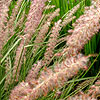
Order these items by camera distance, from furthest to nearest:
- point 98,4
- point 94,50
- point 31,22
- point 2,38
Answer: point 94,50 → point 2,38 → point 31,22 → point 98,4

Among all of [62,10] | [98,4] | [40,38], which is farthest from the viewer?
[62,10]

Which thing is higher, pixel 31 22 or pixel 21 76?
pixel 31 22

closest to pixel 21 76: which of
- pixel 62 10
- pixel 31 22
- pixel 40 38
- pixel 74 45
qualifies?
pixel 40 38

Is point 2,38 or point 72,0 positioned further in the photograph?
point 72,0

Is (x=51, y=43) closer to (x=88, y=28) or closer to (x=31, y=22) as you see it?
(x=31, y=22)

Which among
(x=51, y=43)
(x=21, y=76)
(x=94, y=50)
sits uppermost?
(x=51, y=43)

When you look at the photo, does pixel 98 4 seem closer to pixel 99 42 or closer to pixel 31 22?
pixel 31 22

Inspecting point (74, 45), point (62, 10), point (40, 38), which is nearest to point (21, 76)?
point (40, 38)

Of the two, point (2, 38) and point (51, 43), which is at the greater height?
point (2, 38)

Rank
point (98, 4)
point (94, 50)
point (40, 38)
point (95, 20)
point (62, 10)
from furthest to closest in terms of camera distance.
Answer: point (62, 10)
point (94, 50)
point (40, 38)
point (98, 4)
point (95, 20)
